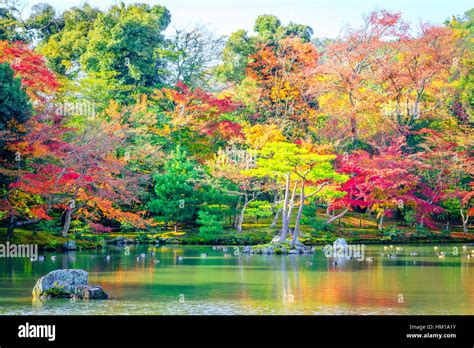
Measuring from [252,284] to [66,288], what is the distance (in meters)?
5.43

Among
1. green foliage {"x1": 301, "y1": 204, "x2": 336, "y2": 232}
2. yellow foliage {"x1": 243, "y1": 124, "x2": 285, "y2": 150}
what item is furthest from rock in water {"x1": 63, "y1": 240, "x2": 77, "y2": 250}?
green foliage {"x1": 301, "y1": 204, "x2": 336, "y2": 232}

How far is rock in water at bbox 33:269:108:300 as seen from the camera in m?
18.1

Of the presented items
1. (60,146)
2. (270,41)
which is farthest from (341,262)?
(270,41)

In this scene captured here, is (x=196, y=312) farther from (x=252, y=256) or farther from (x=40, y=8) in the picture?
(x=40, y=8)

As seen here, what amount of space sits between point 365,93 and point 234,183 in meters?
9.67

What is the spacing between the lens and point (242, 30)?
154 ft

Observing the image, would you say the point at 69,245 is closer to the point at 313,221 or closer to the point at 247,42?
the point at 313,221

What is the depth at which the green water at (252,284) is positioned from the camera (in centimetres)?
1714

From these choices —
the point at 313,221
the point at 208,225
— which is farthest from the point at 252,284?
the point at 313,221

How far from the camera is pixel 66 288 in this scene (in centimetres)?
1820

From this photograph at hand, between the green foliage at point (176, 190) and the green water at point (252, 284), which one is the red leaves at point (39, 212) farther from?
the green foliage at point (176, 190)

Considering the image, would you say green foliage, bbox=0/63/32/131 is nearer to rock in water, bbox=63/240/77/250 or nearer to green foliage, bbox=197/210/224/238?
rock in water, bbox=63/240/77/250

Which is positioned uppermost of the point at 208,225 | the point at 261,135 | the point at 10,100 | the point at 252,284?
the point at 261,135

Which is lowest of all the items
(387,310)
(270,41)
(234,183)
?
(387,310)
